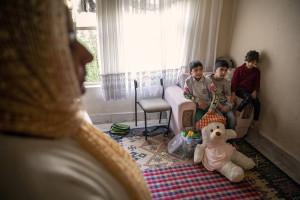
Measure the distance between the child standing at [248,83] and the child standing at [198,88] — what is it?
41 cm

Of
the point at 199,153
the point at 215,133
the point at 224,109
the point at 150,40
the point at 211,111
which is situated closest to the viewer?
the point at 215,133

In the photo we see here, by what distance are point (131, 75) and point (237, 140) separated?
6.12 ft

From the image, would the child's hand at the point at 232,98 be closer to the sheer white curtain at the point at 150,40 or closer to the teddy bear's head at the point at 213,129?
the teddy bear's head at the point at 213,129

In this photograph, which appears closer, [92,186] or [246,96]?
[92,186]

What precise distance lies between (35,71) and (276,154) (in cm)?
284

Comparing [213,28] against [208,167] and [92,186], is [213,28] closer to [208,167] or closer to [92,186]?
[208,167]

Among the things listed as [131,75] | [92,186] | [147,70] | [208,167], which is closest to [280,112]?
[208,167]

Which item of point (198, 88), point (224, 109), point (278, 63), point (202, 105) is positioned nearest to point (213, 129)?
point (202, 105)

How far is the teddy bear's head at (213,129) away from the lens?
7.01 feet

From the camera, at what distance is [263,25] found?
260 centimetres

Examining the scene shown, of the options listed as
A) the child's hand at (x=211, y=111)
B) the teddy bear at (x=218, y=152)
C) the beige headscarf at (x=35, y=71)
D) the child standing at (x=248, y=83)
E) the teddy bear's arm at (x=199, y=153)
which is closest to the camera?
the beige headscarf at (x=35, y=71)

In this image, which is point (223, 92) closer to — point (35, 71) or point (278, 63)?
point (278, 63)

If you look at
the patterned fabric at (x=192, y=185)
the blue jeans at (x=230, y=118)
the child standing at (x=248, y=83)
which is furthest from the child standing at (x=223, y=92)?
the patterned fabric at (x=192, y=185)

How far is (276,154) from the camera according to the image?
242 centimetres
